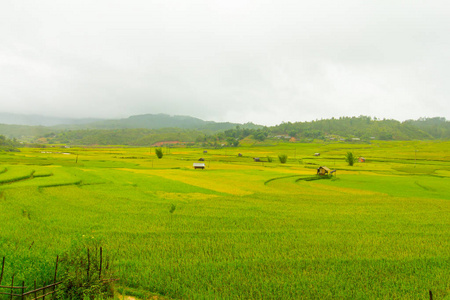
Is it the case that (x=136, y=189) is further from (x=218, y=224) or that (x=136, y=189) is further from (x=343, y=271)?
(x=343, y=271)

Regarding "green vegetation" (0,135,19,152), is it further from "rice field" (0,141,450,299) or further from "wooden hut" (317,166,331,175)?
"wooden hut" (317,166,331,175)

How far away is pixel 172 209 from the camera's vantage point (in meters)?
17.3

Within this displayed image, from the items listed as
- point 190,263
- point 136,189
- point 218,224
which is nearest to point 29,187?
point 136,189

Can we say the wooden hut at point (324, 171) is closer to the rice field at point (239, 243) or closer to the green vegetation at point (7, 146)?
the rice field at point (239, 243)

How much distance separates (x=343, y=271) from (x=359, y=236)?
431 centimetres

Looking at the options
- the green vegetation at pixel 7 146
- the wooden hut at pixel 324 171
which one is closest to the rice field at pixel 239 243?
the wooden hut at pixel 324 171

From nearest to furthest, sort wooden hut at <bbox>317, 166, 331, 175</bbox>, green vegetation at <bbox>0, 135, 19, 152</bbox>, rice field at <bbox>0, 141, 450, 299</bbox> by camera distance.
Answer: rice field at <bbox>0, 141, 450, 299</bbox>, wooden hut at <bbox>317, 166, 331, 175</bbox>, green vegetation at <bbox>0, 135, 19, 152</bbox>

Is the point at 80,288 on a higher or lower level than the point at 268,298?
higher

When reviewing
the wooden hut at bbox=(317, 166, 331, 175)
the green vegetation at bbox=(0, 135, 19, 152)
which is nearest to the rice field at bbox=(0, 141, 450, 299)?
the wooden hut at bbox=(317, 166, 331, 175)

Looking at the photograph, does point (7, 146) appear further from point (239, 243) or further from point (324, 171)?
point (239, 243)

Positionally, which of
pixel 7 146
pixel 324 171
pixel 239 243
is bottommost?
pixel 324 171

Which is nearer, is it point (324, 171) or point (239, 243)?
point (239, 243)

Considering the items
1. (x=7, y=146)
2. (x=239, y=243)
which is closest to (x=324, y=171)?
(x=239, y=243)

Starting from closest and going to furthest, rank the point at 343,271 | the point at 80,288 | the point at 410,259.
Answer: the point at 80,288, the point at 343,271, the point at 410,259
